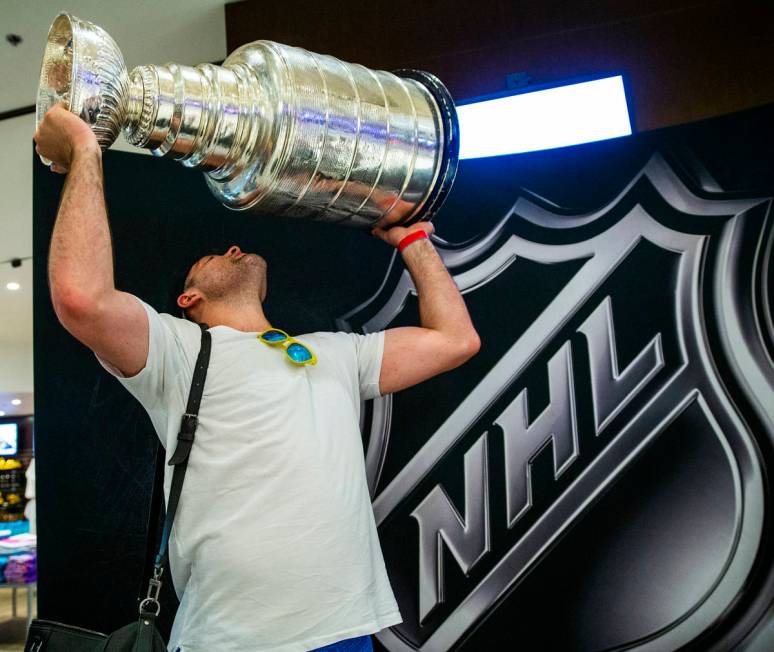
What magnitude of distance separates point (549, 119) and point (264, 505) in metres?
1.54

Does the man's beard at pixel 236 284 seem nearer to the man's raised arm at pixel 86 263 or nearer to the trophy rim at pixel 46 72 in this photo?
the man's raised arm at pixel 86 263

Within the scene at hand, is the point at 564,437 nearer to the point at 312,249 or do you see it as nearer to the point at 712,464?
the point at 712,464

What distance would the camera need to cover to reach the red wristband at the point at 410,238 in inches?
57.4

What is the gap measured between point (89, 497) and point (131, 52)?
2047 millimetres

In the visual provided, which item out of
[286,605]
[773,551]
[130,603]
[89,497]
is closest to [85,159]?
[286,605]

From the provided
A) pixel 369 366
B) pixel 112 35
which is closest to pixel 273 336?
pixel 369 366

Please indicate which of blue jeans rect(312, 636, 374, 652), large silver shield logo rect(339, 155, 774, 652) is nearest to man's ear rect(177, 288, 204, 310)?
large silver shield logo rect(339, 155, 774, 652)

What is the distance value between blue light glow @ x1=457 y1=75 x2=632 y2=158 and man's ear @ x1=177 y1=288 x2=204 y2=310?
1013 mm

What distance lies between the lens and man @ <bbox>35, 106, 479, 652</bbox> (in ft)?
3.46

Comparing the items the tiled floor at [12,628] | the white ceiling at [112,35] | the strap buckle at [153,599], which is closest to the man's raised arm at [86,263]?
the strap buckle at [153,599]

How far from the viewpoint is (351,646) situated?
1.09 meters

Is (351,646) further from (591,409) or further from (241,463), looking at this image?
(591,409)

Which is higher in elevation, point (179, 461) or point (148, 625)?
point (179, 461)

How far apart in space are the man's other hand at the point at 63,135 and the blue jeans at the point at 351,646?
2.94 feet
